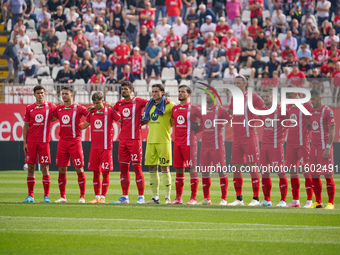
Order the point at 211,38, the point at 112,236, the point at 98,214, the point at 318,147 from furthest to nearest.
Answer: the point at 211,38 < the point at 318,147 < the point at 98,214 < the point at 112,236

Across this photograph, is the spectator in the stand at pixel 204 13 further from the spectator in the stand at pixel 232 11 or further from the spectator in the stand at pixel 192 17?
the spectator in the stand at pixel 232 11

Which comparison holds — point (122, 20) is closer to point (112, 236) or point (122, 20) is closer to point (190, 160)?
point (190, 160)

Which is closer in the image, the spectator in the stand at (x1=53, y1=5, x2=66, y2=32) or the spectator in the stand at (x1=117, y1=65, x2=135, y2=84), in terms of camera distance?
the spectator in the stand at (x1=117, y1=65, x2=135, y2=84)

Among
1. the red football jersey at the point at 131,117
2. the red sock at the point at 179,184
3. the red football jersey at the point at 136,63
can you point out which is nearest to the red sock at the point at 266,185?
the red sock at the point at 179,184

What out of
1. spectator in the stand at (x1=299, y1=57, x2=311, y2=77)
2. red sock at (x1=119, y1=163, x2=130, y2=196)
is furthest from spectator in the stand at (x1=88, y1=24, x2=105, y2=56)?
red sock at (x1=119, y1=163, x2=130, y2=196)

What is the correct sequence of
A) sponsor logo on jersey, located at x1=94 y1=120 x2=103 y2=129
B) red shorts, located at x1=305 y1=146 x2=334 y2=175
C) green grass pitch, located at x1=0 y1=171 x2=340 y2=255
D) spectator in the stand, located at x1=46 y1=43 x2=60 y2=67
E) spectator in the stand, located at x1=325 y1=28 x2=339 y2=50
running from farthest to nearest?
spectator in the stand, located at x1=325 y1=28 x2=339 y2=50 → spectator in the stand, located at x1=46 y1=43 x2=60 y2=67 → sponsor logo on jersey, located at x1=94 y1=120 x2=103 y2=129 → red shorts, located at x1=305 y1=146 x2=334 y2=175 → green grass pitch, located at x1=0 y1=171 x2=340 y2=255

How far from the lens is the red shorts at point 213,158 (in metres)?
13.0

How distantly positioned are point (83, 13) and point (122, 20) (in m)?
1.82

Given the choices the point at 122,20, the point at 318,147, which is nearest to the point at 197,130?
the point at 318,147

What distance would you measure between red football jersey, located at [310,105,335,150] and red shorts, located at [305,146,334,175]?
137mm

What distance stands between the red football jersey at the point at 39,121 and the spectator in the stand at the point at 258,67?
11.8 metres

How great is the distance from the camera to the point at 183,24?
89.4 feet

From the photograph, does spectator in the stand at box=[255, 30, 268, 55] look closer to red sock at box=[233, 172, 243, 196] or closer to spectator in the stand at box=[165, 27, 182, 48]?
spectator in the stand at box=[165, 27, 182, 48]

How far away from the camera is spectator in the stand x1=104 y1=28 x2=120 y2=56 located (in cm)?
2653
